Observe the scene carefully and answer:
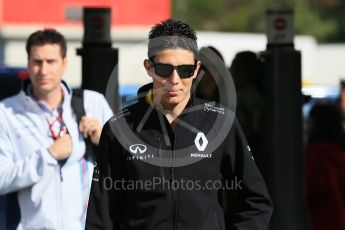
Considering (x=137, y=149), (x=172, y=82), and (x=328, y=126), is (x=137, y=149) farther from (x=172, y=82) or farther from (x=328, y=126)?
(x=328, y=126)

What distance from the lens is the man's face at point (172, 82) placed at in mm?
4480

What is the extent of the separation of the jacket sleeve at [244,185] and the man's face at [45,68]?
1.94 metres

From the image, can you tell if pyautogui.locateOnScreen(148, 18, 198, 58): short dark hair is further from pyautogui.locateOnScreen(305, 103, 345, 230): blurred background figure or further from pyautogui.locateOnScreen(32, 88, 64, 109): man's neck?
pyautogui.locateOnScreen(305, 103, 345, 230): blurred background figure

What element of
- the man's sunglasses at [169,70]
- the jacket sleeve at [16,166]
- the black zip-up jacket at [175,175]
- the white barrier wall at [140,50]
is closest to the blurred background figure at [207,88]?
the white barrier wall at [140,50]

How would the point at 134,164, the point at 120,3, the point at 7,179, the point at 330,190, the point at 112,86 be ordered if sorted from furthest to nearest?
the point at 120,3, the point at 330,190, the point at 112,86, the point at 7,179, the point at 134,164

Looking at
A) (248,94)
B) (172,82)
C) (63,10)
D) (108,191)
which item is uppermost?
(63,10)

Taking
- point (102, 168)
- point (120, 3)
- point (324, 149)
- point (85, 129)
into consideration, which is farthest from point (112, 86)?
point (120, 3)

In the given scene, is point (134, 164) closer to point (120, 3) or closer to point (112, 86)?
point (112, 86)

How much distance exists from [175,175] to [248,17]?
77145mm

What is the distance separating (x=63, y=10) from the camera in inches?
949

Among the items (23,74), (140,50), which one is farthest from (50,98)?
(140,50)

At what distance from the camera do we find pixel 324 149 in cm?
789

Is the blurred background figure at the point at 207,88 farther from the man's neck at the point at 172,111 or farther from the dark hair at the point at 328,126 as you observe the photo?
the man's neck at the point at 172,111

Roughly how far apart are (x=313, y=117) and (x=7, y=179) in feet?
9.40
